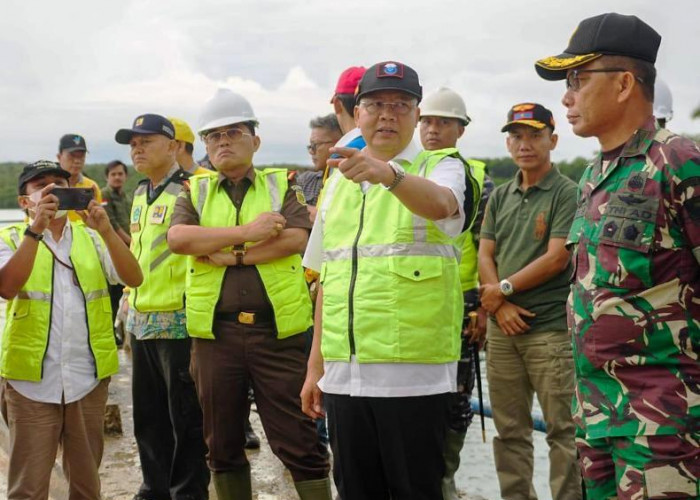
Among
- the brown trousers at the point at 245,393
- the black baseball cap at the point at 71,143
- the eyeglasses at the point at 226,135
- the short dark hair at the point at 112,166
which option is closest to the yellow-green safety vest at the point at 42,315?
the brown trousers at the point at 245,393

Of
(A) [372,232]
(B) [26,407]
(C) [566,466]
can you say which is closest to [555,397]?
(C) [566,466]

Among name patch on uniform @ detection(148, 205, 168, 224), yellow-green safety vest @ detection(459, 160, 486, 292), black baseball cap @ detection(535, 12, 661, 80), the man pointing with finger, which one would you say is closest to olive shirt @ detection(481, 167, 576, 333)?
yellow-green safety vest @ detection(459, 160, 486, 292)

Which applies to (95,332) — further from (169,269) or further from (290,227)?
(290,227)

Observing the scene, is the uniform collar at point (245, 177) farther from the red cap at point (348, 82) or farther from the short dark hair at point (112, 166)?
the short dark hair at point (112, 166)

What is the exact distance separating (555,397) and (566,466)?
0.37 metres

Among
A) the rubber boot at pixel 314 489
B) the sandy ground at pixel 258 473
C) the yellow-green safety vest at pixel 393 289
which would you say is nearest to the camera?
the yellow-green safety vest at pixel 393 289

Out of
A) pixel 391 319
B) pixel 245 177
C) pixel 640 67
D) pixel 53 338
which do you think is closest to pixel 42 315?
pixel 53 338

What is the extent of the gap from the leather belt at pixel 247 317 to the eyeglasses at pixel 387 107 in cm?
124

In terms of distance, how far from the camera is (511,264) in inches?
168

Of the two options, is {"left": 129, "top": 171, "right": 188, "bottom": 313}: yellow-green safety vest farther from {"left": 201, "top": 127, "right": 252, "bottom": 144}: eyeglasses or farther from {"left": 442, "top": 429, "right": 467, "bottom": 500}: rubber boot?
{"left": 442, "top": 429, "right": 467, "bottom": 500}: rubber boot

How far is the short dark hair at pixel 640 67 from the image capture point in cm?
244

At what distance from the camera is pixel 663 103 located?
5.11 m

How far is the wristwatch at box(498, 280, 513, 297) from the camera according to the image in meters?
4.15

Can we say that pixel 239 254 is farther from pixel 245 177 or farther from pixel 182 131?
pixel 182 131
